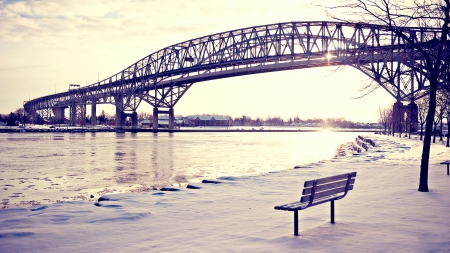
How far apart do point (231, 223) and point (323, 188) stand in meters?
1.47

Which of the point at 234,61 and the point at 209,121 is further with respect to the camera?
the point at 209,121

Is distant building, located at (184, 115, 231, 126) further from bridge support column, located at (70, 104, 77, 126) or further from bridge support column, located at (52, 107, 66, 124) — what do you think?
bridge support column, located at (70, 104, 77, 126)

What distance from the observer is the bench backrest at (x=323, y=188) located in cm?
584

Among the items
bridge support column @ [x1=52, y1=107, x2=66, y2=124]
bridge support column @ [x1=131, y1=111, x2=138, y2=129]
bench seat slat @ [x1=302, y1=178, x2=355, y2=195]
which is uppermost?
bridge support column @ [x1=52, y1=107, x2=66, y2=124]

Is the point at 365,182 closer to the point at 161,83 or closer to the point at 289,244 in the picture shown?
the point at 289,244

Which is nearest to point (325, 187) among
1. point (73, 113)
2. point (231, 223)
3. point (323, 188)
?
point (323, 188)

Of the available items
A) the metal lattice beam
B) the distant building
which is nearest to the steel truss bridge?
the metal lattice beam

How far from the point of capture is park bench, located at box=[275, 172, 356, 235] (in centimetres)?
565

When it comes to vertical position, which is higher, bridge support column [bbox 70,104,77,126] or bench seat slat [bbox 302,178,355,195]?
bridge support column [bbox 70,104,77,126]

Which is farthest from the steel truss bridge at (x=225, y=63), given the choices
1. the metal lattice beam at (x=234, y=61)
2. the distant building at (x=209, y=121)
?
the distant building at (x=209, y=121)

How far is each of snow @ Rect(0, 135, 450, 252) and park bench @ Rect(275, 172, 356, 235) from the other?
0.37 meters

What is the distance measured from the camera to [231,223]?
643 cm

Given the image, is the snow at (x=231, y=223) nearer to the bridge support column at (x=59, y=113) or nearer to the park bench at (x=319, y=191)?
the park bench at (x=319, y=191)

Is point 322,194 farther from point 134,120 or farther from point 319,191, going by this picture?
point 134,120
